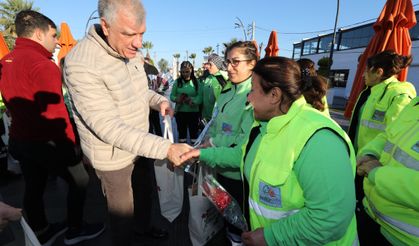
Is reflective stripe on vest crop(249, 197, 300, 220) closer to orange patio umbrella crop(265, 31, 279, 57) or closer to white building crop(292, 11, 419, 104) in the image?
orange patio umbrella crop(265, 31, 279, 57)

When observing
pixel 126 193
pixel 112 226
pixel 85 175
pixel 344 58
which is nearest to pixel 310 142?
pixel 126 193

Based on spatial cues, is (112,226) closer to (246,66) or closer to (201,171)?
(201,171)

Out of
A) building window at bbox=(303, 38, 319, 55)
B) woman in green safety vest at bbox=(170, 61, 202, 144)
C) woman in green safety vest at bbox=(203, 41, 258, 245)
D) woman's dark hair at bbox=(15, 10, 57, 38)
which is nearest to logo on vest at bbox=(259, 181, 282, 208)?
woman in green safety vest at bbox=(203, 41, 258, 245)

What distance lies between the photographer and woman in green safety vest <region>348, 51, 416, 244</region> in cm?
252

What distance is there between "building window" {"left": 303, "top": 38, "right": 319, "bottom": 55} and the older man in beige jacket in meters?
37.7

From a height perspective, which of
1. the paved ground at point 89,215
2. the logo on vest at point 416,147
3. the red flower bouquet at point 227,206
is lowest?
the paved ground at point 89,215

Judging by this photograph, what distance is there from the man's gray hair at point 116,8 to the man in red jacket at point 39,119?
1.06 metres

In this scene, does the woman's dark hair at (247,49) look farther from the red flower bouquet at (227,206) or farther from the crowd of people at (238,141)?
the red flower bouquet at (227,206)

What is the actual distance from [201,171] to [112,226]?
2.96ft

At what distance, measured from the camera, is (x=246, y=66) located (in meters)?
2.45

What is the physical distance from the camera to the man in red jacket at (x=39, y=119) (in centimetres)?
239

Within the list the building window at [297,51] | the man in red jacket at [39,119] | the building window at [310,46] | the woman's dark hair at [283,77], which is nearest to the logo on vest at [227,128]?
the woman's dark hair at [283,77]

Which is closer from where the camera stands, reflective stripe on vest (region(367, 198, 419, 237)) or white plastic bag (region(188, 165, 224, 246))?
reflective stripe on vest (region(367, 198, 419, 237))

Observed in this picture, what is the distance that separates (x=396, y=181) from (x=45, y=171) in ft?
10.1
